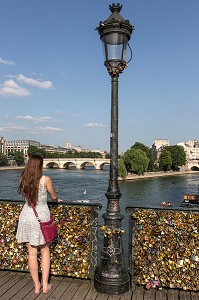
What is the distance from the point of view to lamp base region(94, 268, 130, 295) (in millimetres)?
4633

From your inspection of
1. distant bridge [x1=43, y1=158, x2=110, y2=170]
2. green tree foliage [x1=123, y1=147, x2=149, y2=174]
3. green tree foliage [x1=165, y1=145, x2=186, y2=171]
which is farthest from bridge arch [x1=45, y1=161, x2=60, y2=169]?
green tree foliage [x1=123, y1=147, x2=149, y2=174]

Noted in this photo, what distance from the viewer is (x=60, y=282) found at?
5004 millimetres

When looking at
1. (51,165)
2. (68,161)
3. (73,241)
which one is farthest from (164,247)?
(51,165)

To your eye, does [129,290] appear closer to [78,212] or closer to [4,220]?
[78,212]

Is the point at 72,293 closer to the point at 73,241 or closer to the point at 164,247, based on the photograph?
the point at 73,241

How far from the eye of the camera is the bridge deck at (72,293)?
4.51 metres

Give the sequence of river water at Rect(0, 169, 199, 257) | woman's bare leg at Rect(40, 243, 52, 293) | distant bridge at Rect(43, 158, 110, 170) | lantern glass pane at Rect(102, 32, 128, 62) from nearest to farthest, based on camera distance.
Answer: woman's bare leg at Rect(40, 243, 52, 293), lantern glass pane at Rect(102, 32, 128, 62), river water at Rect(0, 169, 199, 257), distant bridge at Rect(43, 158, 110, 170)

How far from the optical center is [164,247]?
481cm

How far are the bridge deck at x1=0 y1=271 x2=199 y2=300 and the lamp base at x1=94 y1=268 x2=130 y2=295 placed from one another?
61 millimetres

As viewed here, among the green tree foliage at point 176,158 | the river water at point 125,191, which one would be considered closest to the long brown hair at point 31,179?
the river water at point 125,191

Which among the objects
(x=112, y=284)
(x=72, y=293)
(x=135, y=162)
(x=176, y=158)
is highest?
(x=176, y=158)

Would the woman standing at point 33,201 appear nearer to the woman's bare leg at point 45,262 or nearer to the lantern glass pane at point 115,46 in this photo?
the woman's bare leg at point 45,262

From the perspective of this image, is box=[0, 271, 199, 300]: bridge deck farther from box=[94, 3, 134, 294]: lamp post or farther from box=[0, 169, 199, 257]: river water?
box=[0, 169, 199, 257]: river water

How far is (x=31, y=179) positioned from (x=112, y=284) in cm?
189
